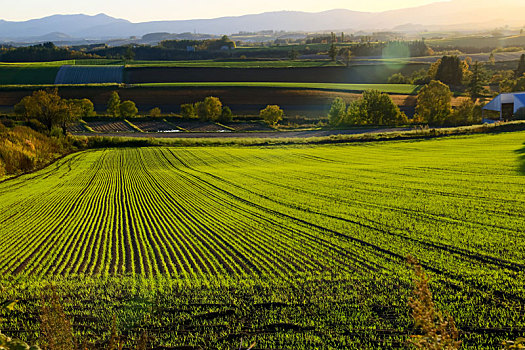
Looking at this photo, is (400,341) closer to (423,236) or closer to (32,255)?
(423,236)

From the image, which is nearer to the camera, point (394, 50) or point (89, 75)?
point (89, 75)

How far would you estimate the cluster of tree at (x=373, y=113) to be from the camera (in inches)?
2948

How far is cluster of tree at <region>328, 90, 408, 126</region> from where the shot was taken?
246 ft

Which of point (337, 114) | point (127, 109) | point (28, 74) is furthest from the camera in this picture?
point (28, 74)

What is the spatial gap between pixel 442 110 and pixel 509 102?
12.4m

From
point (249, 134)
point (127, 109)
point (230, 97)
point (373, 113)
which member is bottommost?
point (249, 134)

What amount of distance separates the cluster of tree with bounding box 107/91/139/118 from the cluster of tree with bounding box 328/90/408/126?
129 ft

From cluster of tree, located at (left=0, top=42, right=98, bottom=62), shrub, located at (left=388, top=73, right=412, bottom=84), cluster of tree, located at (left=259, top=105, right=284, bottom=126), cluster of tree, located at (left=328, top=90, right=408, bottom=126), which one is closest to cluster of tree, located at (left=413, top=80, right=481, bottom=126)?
cluster of tree, located at (left=328, top=90, right=408, bottom=126)

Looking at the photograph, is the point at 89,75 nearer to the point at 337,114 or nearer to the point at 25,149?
the point at 337,114

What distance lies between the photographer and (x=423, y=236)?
1454 cm

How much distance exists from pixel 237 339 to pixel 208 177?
22.9 metres

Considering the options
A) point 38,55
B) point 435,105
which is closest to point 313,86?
point 435,105

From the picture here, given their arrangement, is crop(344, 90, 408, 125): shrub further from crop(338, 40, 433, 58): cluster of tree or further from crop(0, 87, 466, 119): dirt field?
crop(338, 40, 433, 58): cluster of tree

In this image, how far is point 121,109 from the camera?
85.0 meters
